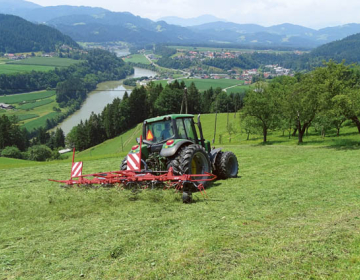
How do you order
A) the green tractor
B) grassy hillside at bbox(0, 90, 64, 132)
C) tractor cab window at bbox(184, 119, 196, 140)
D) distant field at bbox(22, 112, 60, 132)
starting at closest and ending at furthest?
1. the green tractor
2. tractor cab window at bbox(184, 119, 196, 140)
3. distant field at bbox(22, 112, 60, 132)
4. grassy hillside at bbox(0, 90, 64, 132)

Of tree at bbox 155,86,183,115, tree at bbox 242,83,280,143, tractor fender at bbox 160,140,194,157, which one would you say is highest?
tractor fender at bbox 160,140,194,157

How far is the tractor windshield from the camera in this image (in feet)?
36.3

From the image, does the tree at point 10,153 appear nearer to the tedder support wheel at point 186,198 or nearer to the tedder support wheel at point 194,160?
the tedder support wheel at point 194,160

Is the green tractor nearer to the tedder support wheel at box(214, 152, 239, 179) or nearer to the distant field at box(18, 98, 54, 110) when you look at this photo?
the tedder support wheel at box(214, 152, 239, 179)

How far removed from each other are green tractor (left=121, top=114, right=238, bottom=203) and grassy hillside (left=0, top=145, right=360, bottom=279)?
1.26 meters

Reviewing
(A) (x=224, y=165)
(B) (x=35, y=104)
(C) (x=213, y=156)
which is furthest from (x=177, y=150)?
(B) (x=35, y=104)

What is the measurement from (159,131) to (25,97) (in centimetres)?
14900

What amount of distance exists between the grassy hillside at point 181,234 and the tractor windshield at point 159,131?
2627 mm

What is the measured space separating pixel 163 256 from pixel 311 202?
5.16 meters

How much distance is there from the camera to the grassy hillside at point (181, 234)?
14.2ft

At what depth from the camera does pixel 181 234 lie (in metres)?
5.77

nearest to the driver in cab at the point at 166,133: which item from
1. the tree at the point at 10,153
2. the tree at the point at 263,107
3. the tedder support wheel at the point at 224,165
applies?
the tedder support wheel at the point at 224,165

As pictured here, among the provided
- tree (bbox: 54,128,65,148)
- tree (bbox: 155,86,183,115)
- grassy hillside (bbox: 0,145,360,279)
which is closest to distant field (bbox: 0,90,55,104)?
tree (bbox: 54,128,65,148)

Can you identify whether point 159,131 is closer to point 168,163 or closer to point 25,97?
point 168,163
